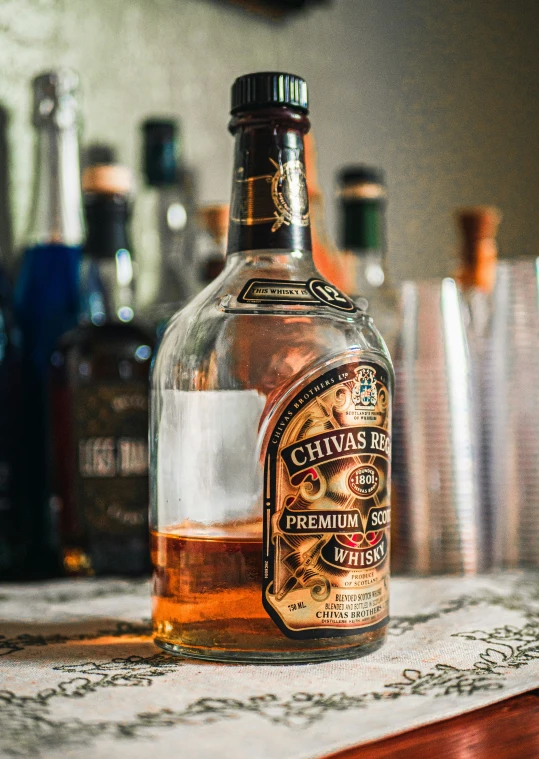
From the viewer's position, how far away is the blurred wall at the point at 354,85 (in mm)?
920

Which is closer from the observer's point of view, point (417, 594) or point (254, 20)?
point (417, 594)

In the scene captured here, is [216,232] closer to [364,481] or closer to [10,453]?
[10,453]

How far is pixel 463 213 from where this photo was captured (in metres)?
0.89

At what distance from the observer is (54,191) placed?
0.85 m

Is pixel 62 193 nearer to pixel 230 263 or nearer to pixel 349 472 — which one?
pixel 230 263

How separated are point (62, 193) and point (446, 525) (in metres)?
0.47

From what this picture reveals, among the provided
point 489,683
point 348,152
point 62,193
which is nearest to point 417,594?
point 489,683

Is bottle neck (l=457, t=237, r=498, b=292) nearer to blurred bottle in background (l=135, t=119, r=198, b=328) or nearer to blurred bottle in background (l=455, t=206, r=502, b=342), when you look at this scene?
blurred bottle in background (l=455, t=206, r=502, b=342)

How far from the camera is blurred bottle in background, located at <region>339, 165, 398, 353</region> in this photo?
2.73 ft

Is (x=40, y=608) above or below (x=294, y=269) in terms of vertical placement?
below

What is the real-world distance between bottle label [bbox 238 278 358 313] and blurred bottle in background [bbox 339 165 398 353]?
27 centimetres

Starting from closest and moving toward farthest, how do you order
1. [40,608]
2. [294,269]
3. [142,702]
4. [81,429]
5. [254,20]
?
[142,702] < [294,269] < [40,608] < [81,429] < [254,20]

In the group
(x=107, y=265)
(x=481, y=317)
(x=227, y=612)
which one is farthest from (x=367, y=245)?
(x=227, y=612)

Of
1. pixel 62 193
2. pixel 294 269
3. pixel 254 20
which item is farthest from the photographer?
pixel 254 20
